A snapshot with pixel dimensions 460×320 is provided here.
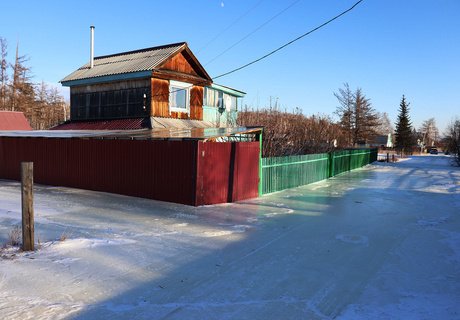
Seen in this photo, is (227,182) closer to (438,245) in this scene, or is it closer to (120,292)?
(438,245)

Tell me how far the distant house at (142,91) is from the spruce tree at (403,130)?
59.8 metres

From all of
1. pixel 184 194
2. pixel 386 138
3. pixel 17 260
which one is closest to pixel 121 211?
pixel 184 194

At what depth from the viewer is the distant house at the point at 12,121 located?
3023 centimetres

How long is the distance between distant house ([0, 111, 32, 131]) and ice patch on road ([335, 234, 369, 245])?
29.4 metres

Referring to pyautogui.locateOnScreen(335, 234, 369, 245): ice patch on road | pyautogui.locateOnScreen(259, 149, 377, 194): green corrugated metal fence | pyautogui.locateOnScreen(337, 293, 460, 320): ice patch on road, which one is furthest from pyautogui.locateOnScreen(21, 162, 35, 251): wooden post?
pyautogui.locateOnScreen(259, 149, 377, 194): green corrugated metal fence

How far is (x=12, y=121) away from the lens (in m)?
31.0

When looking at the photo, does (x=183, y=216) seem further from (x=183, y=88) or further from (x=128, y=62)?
A: (x=128, y=62)

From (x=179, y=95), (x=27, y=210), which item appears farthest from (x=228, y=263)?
(x=179, y=95)

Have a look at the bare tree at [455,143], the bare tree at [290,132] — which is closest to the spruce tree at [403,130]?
the bare tree at [455,143]

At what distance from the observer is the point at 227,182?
11492 millimetres

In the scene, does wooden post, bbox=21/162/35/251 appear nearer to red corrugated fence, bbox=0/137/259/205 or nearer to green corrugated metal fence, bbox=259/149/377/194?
red corrugated fence, bbox=0/137/259/205

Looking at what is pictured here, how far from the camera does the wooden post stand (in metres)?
6.07

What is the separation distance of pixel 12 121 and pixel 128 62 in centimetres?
1632

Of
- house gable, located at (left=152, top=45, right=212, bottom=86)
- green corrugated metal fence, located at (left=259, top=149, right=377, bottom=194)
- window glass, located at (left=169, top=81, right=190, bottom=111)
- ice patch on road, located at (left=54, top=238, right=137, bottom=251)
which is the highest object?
house gable, located at (left=152, top=45, right=212, bottom=86)
